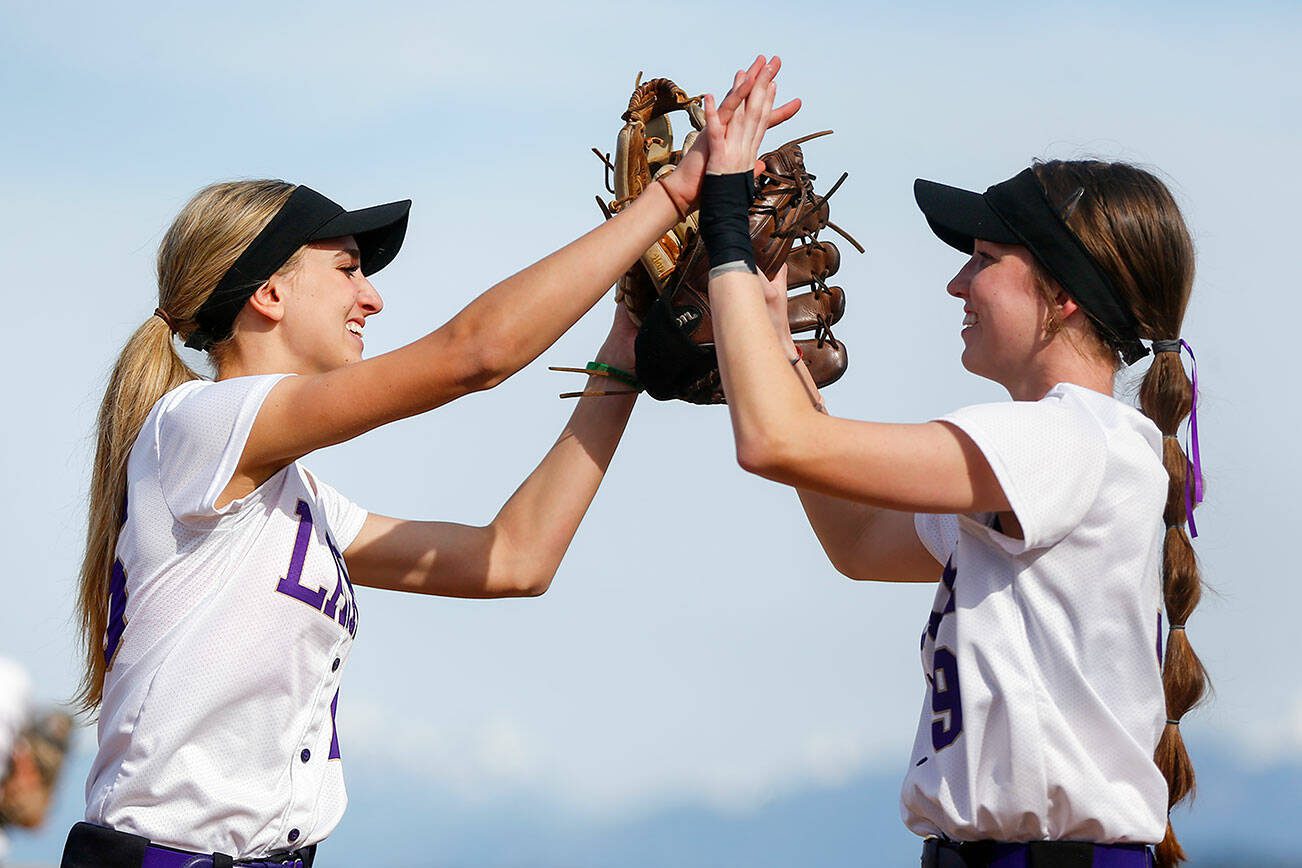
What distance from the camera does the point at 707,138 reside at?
2.85 meters

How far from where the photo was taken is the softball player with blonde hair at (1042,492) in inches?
94.3

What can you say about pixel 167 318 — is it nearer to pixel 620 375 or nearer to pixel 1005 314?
pixel 620 375

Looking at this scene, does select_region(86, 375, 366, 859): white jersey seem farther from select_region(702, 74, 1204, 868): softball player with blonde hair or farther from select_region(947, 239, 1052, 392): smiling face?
select_region(947, 239, 1052, 392): smiling face

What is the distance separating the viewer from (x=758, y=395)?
2404 mm

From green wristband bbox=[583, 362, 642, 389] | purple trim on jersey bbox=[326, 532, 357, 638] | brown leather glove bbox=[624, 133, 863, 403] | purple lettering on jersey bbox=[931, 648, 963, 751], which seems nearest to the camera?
purple lettering on jersey bbox=[931, 648, 963, 751]

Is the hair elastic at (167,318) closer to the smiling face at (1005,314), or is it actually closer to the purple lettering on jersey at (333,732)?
the purple lettering on jersey at (333,732)

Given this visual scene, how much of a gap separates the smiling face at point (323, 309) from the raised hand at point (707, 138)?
900mm

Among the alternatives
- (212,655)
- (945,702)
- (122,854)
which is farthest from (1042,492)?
(122,854)

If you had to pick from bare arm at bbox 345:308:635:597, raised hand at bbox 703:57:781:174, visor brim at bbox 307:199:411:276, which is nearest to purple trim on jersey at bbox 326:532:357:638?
bare arm at bbox 345:308:635:597

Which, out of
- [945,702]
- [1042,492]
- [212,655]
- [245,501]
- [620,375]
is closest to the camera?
[1042,492]

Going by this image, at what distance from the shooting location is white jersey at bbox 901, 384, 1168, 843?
2420 millimetres

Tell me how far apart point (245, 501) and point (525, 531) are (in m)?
0.89

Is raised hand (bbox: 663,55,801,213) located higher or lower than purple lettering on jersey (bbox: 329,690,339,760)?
higher

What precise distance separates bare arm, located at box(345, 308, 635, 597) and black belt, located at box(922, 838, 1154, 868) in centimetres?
137
